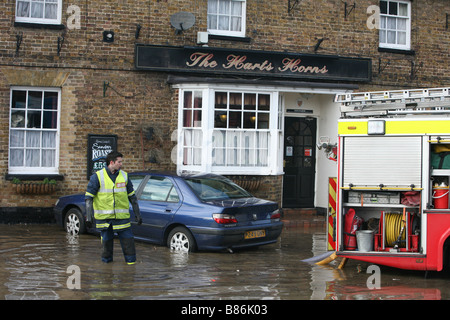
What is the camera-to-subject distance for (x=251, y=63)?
16438mm

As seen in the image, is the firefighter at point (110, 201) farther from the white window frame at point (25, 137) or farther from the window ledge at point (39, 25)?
the window ledge at point (39, 25)

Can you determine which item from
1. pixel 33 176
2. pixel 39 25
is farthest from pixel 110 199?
pixel 39 25

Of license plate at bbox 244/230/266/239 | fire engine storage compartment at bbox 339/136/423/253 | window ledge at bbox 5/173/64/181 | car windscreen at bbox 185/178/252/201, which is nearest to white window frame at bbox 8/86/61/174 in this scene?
window ledge at bbox 5/173/64/181

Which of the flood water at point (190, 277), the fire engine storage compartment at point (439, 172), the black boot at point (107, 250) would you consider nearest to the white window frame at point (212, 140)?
the flood water at point (190, 277)

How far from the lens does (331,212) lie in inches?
410

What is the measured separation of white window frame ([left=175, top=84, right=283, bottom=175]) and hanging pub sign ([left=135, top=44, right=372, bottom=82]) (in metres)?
0.65

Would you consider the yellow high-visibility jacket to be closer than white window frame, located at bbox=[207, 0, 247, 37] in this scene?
Yes

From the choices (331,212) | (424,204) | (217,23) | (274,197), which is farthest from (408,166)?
(217,23)

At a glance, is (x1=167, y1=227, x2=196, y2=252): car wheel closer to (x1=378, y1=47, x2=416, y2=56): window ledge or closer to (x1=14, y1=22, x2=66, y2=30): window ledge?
(x1=14, y1=22, x2=66, y2=30): window ledge

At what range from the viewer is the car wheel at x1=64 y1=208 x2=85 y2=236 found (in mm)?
12961

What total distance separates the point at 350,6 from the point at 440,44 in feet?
9.63

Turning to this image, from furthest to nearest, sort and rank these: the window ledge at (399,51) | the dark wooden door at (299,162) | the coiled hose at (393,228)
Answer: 1. the window ledge at (399,51)
2. the dark wooden door at (299,162)
3. the coiled hose at (393,228)

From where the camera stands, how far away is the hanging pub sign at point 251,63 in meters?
15.9

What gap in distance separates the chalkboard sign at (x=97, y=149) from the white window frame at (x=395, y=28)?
7.79m
